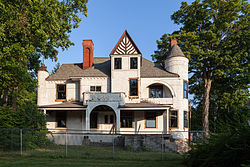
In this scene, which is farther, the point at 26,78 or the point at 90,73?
the point at 90,73

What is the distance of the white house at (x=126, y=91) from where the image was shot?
75.5 ft

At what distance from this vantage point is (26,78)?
1898cm

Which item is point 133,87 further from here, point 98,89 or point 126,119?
point 98,89

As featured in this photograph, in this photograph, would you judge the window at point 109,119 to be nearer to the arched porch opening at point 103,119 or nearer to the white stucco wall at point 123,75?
the arched porch opening at point 103,119

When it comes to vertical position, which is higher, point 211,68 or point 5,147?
point 211,68

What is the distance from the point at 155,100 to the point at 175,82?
3016 mm

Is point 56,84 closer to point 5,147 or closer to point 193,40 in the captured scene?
point 5,147

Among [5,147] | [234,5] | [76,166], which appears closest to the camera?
[76,166]

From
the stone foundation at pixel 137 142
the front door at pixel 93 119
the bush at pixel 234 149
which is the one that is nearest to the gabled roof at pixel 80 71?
the front door at pixel 93 119

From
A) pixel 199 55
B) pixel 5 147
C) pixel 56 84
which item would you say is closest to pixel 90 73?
pixel 56 84

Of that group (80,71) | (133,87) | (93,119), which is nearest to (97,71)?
(80,71)

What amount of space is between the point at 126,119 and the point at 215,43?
16.1 metres

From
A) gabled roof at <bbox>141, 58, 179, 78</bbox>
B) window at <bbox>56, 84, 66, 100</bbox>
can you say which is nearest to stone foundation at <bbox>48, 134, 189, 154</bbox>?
window at <bbox>56, 84, 66, 100</bbox>

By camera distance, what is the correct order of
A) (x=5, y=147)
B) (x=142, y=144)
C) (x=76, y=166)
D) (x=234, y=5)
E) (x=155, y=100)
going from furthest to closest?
(x=234, y=5)
(x=155, y=100)
(x=142, y=144)
(x=5, y=147)
(x=76, y=166)
